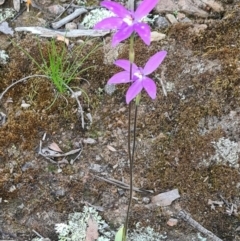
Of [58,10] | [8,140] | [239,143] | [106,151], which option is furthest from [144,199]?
[58,10]

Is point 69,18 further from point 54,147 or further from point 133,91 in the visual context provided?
point 133,91

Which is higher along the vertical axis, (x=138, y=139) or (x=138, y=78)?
(x=138, y=78)

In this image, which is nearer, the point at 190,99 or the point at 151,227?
the point at 151,227

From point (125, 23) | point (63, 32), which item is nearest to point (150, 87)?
point (125, 23)

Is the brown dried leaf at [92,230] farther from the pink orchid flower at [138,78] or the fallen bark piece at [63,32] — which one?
the fallen bark piece at [63,32]

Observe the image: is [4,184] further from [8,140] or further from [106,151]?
[106,151]

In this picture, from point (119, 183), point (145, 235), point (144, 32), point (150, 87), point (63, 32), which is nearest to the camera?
point (144, 32)

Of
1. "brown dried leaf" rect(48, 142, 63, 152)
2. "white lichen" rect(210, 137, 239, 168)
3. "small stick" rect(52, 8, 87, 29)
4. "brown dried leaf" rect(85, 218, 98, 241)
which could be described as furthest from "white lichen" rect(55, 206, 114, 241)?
"small stick" rect(52, 8, 87, 29)
